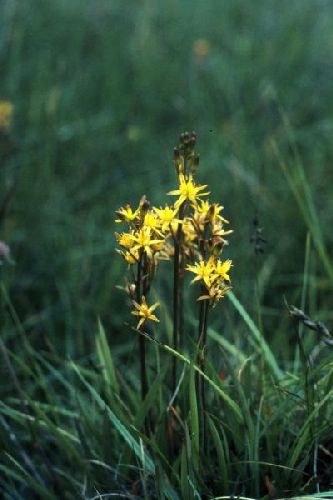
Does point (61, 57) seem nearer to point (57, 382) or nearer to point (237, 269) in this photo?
point (237, 269)

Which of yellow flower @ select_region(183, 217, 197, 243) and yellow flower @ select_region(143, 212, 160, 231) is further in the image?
yellow flower @ select_region(183, 217, 197, 243)

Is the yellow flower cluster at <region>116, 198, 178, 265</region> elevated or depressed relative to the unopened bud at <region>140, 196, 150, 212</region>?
depressed

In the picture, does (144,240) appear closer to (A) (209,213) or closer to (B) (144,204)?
(B) (144,204)

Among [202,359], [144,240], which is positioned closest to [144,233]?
[144,240]

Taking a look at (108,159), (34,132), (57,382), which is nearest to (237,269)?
(57,382)

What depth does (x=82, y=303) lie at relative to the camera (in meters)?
2.52

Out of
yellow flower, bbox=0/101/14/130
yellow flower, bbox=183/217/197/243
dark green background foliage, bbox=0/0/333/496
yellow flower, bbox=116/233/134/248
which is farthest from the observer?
yellow flower, bbox=0/101/14/130

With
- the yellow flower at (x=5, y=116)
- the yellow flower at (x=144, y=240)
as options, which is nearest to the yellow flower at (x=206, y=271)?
the yellow flower at (x=144, y=240)

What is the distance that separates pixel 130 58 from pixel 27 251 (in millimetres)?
2081

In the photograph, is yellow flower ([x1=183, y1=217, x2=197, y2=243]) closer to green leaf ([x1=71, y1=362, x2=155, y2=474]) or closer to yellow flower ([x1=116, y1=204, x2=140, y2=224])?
yellow flower ([x1=116, y1=204, x2=140, y2=224])

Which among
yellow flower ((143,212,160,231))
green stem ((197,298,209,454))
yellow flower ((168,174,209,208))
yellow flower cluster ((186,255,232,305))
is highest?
yellow flower ((168,174,209,208))

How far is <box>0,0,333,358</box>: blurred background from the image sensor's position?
2.76m

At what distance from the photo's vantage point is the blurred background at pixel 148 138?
2760mm

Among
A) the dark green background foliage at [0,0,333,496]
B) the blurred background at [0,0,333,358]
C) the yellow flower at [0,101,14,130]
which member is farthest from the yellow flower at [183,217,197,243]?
the yellow flower at [0,101,14,130]
